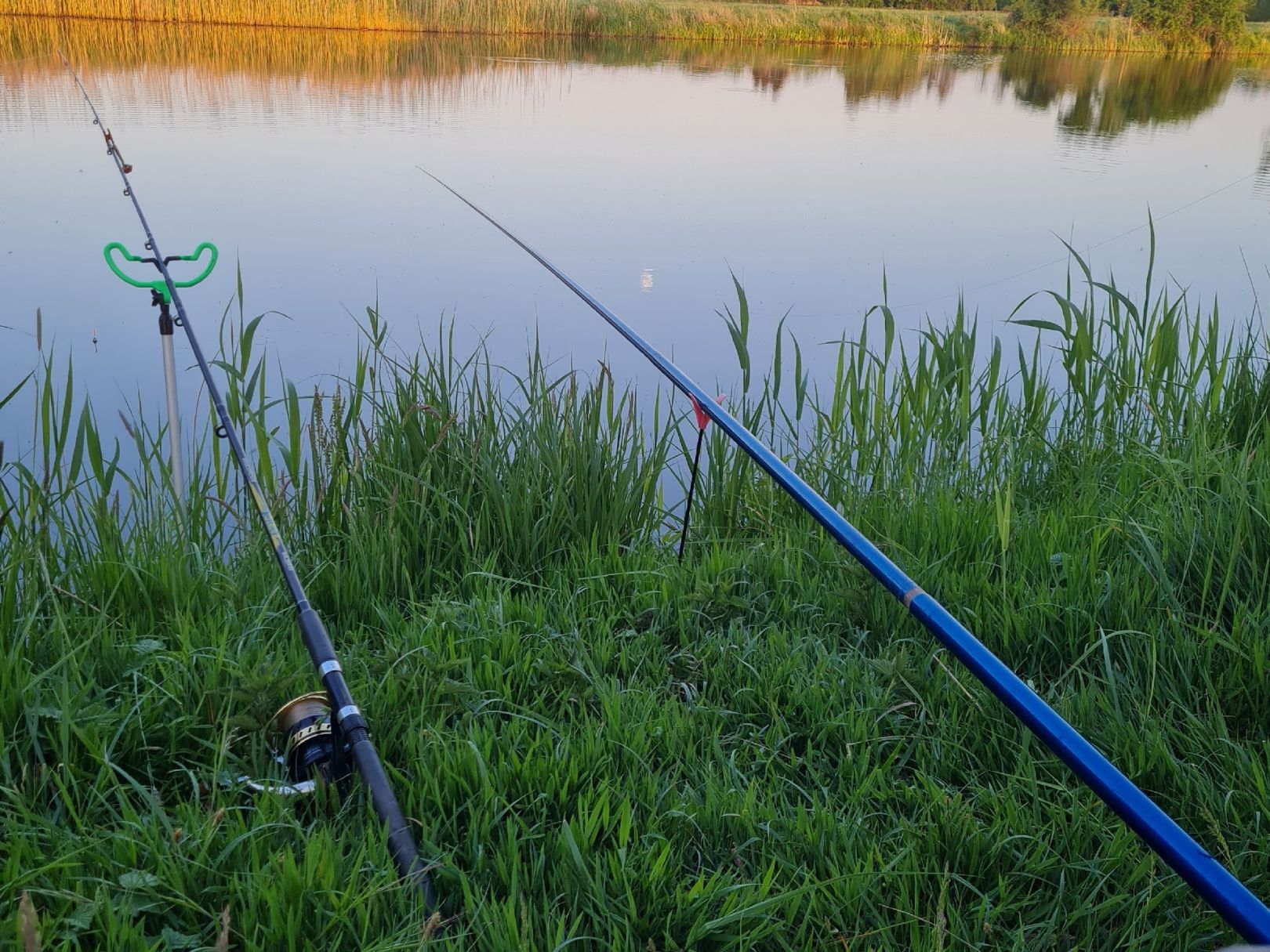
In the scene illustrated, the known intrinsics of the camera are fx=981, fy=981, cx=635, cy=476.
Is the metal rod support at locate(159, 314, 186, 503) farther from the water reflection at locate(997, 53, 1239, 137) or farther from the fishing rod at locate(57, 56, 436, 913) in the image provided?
the water reflection at locate(997, 53, 1239, 137)

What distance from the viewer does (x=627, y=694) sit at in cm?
140

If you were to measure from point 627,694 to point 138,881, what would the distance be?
2.15 ft

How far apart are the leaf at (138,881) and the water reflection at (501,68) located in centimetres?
769

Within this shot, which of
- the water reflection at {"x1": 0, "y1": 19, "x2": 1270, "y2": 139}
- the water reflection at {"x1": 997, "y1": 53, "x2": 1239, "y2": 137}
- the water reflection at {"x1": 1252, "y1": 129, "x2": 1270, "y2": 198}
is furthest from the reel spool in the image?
the water reflection at {"x1": 997, "y1": 53, "x2": 1239, "y2": 137}

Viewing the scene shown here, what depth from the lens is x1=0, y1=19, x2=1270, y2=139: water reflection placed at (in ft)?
30.3

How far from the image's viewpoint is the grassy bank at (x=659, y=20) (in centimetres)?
1253

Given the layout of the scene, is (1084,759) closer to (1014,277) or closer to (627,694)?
(627,694)

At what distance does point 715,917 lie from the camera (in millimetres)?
1009

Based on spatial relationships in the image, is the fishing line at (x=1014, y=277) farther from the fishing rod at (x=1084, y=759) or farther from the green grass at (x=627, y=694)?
the fishing rod at (x=1084, y=759)

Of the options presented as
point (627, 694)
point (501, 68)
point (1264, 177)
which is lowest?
point (627, 694)

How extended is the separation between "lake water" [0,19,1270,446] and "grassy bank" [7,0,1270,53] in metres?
1.83

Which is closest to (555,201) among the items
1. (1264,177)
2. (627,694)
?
(627,694)

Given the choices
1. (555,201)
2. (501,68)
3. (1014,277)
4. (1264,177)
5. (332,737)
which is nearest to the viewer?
(332,737)

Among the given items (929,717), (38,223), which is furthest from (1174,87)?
(929,717)
